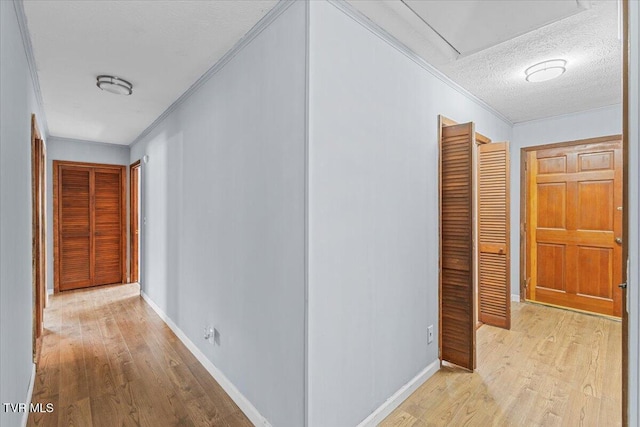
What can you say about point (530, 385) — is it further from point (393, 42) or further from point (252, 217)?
point (393, 42)

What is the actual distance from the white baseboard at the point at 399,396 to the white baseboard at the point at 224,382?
2.03 ft

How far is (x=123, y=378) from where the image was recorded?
2426mm

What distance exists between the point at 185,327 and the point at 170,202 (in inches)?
51.7

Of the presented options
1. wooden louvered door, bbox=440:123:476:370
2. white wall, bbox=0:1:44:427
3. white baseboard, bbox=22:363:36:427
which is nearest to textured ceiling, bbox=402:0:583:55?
wooden louvered door, bbox=440:123:476:370

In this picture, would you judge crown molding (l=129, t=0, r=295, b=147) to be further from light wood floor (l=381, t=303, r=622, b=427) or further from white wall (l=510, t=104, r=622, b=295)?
white wall (l=510, t=104, r=622, b=295)

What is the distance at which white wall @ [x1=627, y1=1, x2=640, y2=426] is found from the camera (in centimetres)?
87

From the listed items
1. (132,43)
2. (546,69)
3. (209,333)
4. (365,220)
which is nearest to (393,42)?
Result: (365,220)

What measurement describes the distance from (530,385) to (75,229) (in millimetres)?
6141

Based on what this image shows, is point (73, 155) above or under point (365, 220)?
above

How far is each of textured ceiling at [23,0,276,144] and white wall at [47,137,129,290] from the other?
1.89m

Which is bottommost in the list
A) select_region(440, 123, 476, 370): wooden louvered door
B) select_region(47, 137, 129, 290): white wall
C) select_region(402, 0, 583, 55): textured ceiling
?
select_region(440, 123, 476, 370): wooden louvered door

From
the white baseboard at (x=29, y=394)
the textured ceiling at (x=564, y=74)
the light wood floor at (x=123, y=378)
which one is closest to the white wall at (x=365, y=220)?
the textured ceiling at (x=564, y=74)

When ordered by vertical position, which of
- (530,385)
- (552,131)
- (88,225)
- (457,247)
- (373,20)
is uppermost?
(373,20)

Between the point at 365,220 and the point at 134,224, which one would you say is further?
the point at 134,224
